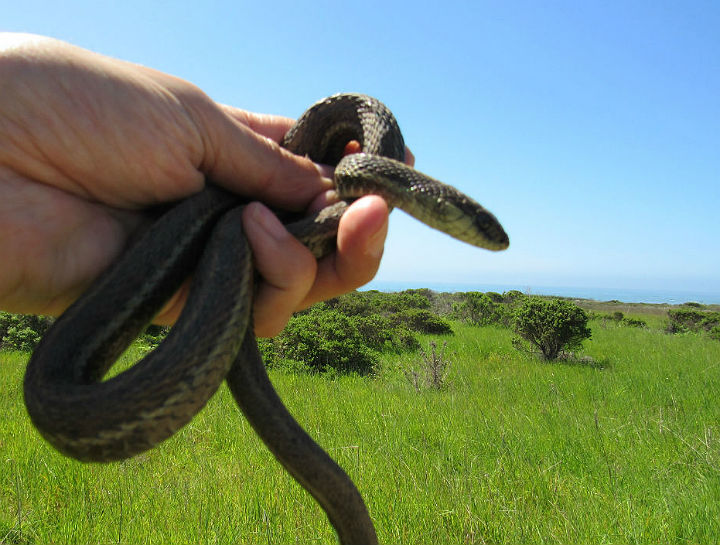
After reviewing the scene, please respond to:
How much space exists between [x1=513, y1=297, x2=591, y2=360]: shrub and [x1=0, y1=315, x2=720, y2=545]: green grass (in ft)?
18.2

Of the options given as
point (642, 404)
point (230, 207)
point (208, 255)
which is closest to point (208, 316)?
point (208, 255)

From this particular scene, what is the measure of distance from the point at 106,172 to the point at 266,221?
1.00 metres

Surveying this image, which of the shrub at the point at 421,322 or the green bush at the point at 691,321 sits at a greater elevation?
the green bush at the point at 691,321

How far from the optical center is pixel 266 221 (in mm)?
2533

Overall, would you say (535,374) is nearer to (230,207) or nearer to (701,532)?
(701,532)

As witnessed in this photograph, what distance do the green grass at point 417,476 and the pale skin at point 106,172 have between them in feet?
9.58

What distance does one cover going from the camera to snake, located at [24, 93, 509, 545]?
1.82 meters

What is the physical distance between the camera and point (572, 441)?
6699 millimetres

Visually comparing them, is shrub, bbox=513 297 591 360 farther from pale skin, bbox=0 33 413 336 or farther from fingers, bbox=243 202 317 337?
fingers, bbox=243 202 317 337

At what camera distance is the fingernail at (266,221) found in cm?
253

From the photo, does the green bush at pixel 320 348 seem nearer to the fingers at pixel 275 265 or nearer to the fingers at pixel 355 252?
the fingers at pixel 355 252

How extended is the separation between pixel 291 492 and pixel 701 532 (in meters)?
4.18

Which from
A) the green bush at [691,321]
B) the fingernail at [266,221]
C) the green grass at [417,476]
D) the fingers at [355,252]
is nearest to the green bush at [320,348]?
the green grass at [417,476]

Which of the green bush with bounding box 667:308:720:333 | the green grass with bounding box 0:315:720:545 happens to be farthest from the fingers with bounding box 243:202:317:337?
the green bush with bounding box 667:308:720:333
